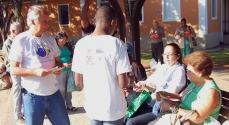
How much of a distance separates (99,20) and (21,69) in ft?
3.35

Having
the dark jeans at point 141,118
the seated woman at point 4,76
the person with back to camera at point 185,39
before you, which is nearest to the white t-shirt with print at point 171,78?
the dark jeans at point 141,118

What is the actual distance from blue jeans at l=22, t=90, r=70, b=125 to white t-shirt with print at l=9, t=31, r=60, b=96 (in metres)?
0.07

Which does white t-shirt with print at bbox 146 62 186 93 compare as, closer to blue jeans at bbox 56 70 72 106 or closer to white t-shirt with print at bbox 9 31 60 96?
white t-shirt with print at bbox 9 31 60 96

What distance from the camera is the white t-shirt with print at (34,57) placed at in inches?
134

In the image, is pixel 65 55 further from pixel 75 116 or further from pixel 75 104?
pixel 75 104

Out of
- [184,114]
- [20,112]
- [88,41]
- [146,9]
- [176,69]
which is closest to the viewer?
[88,41]

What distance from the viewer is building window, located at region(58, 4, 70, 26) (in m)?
23.0

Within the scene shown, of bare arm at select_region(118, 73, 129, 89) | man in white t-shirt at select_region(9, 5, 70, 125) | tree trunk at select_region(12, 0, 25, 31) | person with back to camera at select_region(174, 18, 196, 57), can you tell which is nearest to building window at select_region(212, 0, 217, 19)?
person with back to camera at select_region(174, 18, 196, 57)

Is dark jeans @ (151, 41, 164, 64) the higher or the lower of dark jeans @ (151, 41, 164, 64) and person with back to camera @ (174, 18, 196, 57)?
the lower

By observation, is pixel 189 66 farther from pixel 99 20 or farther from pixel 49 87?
pixel 49 87

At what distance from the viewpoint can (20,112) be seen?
6074 mm

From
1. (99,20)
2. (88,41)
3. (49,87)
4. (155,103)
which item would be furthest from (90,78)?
(155,103)

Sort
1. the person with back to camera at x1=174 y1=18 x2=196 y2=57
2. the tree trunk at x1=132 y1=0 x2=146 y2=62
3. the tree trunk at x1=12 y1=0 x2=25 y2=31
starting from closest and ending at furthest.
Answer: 1. the tree trunk at x1=132 y1=0 x2=146 y2=62
2. the person with back to camera at x1=174 y1=18 x2=196 y2=57
3. the tree trunk at x1=12 y1=0 x2=25 y2=31

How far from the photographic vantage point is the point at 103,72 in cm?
279
